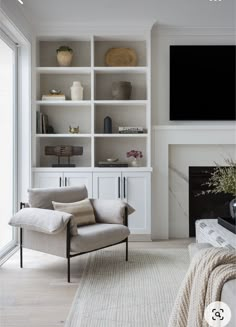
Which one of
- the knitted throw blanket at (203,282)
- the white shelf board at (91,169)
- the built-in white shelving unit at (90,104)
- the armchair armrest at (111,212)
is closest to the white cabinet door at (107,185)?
the white shelf board at (91,169)

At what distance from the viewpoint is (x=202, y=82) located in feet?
16.7

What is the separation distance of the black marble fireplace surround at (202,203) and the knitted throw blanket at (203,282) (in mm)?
3748

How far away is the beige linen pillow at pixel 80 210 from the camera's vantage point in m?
3.79

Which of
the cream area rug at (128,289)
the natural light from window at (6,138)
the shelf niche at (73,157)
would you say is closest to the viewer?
the cream area rug at (128,289)

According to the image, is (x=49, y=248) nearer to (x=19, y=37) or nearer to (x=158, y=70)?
(x=19, y=37)

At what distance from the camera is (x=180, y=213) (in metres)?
5.16

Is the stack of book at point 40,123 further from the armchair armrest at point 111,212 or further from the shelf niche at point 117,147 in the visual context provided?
the armchair armrest at point 111,212

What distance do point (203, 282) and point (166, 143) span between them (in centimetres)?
378

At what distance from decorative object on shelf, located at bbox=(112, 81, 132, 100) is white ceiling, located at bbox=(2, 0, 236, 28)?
2.45ft

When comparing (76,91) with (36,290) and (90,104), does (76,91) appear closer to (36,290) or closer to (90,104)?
(90,104)

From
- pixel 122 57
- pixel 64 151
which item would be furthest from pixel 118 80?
pixel 64 151

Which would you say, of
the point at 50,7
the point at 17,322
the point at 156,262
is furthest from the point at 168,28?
the point at 17,322

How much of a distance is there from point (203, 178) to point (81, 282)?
2.48 metres

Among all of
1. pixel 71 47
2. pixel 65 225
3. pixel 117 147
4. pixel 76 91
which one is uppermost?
pixel 71 47
